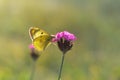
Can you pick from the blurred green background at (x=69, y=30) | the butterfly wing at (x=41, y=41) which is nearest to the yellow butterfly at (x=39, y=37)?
the butterfly wing at (x=41, y=41)

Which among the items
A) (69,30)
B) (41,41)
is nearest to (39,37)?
(41,41)

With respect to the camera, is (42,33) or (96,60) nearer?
(42,33)

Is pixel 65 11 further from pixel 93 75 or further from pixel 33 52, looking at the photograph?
pixel 33 52

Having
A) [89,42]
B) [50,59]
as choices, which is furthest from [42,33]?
[89,42]

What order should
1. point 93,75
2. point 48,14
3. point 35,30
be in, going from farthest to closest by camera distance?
point 48,14, point 93,75, point 35,30

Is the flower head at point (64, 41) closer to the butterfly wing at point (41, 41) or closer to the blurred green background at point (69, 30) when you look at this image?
the butterfly wing at point (41, 41)
